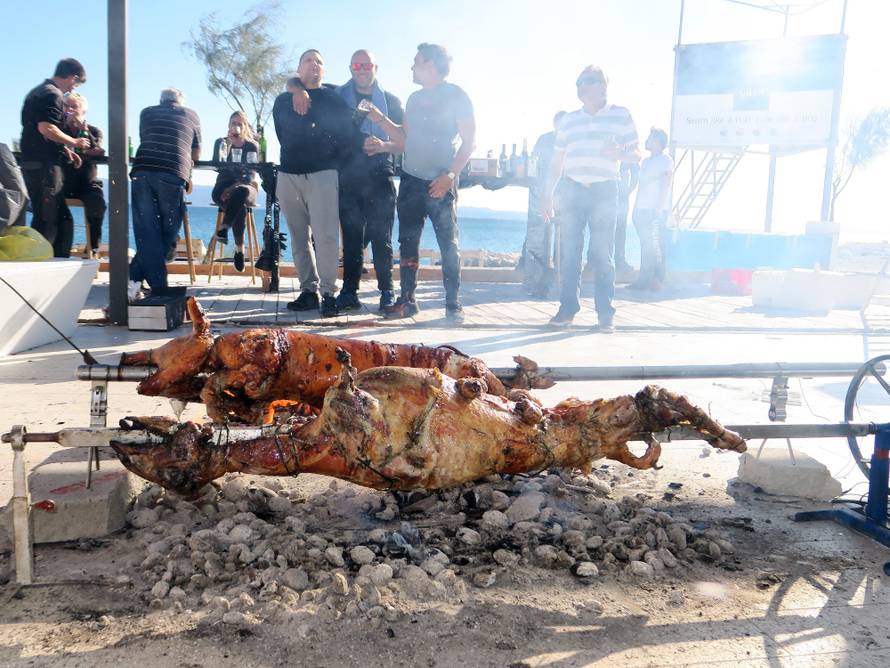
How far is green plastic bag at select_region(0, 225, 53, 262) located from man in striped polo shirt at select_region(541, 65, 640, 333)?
476 centimetres

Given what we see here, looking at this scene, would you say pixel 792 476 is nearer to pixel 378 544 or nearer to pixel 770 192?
pixel 378 544

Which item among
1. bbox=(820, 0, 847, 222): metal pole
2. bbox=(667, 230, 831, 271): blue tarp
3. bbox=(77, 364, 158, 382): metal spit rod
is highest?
bbox=(820, 0, 847, 222): metal pole

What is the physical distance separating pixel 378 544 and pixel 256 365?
2.60 feet

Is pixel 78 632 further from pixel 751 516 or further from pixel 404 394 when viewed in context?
pixel 751 516

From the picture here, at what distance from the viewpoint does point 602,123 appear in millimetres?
6797

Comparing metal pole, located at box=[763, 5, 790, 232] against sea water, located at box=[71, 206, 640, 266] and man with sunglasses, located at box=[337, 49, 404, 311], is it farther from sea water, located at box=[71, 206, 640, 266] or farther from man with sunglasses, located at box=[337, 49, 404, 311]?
sea water, located at box=[71, 206, 640, 266]

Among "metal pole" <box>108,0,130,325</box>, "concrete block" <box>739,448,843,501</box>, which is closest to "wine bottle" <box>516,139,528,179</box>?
"metal pole" <box>108,0,130,325</box>

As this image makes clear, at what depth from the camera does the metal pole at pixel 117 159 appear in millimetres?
6031

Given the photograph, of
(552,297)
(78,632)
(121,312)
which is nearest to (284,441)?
(78,632)

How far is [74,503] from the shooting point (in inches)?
93.4

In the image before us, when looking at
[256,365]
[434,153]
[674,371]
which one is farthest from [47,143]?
[674,371]

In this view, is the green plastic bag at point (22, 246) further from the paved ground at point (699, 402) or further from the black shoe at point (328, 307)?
the black shoe at point (328, 307)

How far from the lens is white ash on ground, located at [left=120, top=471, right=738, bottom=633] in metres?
2.06

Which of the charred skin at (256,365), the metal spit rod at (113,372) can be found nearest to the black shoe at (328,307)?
the charred skin at (256,365)
